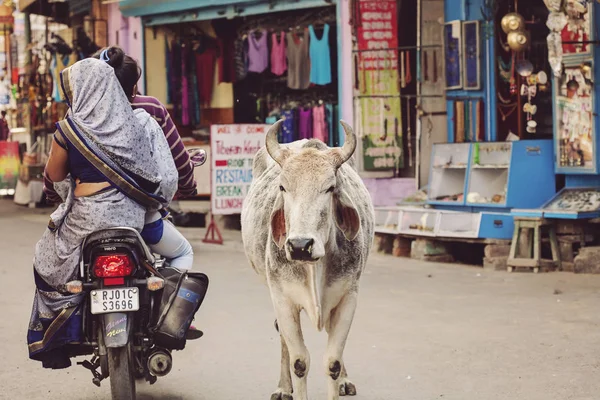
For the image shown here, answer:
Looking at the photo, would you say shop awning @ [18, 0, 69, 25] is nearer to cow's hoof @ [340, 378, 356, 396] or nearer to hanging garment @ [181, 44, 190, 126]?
hanging garment @ [181, 44, 190, 126]

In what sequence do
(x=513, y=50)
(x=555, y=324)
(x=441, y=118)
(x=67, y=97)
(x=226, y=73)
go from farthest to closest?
(x=226, y=73) → (x=441, y=118) → (x=513, y=50) → (x=555, y=324) → (x=67, y=97)

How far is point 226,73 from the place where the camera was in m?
16.7

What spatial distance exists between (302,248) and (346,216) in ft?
1.85

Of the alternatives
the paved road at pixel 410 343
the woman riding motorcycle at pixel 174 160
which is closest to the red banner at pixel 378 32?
the paved road at pixel 410 343

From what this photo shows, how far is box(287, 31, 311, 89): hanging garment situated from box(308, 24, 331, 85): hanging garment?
0.17 meters

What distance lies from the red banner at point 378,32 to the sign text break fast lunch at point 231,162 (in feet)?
5.69

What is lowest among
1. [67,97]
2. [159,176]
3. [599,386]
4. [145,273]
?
[599,386]

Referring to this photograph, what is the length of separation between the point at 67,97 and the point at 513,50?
25.8 feet

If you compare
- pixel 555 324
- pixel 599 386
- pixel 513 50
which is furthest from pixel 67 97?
pixel 513 50

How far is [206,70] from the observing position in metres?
17.4

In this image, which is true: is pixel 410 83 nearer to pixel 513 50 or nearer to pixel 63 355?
pixel 513 50

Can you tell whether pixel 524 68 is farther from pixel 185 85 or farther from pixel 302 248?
pixel 302 248

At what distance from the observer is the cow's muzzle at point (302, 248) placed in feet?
14.8

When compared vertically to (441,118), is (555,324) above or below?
below
